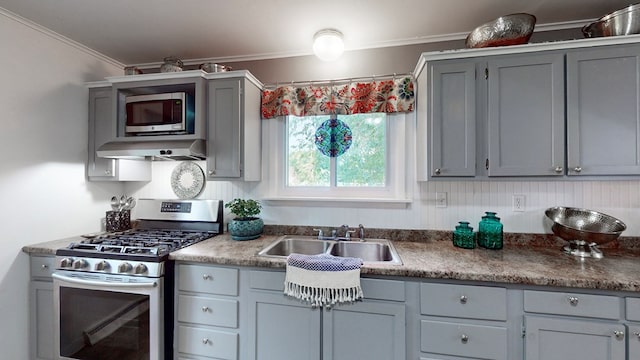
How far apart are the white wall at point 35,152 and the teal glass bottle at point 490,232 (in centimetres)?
307

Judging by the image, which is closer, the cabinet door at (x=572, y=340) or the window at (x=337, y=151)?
the cabinet door at (x=572, y=340)

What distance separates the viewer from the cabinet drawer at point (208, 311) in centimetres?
158

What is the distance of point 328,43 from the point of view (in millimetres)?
1900

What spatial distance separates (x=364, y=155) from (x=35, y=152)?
238 cm

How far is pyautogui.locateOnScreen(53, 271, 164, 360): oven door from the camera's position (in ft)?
5.23

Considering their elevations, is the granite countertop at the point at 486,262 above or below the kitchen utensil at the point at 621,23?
below

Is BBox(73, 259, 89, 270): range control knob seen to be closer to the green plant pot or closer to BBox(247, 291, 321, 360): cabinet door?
the green plant pot

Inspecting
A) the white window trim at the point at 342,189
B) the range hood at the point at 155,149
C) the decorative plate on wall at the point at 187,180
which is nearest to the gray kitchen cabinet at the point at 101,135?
the range hood at the point at 155,149

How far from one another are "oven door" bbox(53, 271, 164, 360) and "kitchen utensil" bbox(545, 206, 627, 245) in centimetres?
247

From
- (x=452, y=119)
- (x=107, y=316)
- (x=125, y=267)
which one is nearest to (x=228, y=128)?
(x=125, y=267)

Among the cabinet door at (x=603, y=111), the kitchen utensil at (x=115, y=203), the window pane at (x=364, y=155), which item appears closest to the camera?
the cabinet door at (x=603, y=111)

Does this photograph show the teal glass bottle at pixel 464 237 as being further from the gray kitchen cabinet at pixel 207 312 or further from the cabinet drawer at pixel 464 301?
the gray kitchen cabinet at pixel 207 312

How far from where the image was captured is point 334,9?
1.67 meters

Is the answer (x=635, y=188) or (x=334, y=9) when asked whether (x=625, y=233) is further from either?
(x=334, y=9)
